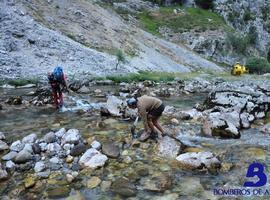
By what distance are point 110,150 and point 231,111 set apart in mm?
7498

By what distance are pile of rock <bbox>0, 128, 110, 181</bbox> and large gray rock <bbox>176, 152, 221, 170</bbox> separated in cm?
234

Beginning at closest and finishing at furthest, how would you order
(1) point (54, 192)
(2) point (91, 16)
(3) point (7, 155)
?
(1) point (54, 192) < (3) point (7, 155) < (2) point (91, 16)

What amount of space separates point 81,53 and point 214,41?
3894 cm

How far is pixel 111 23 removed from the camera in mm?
53656

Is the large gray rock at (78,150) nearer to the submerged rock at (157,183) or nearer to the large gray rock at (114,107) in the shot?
the submerged rock at (157,183)

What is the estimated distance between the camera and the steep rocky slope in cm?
3297

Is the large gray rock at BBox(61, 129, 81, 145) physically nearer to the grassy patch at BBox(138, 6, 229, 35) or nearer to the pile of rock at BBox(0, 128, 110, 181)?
the pile of rock at BBox(0, 128, 110, 181)

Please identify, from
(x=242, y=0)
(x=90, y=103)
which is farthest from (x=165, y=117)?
(x=242, y=0)

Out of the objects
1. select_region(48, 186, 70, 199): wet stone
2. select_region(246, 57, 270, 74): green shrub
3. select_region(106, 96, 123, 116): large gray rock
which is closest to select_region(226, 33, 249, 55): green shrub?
select_region(246, 57, 270, 74): green shrub

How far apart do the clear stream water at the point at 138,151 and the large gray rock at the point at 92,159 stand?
0.25 meters

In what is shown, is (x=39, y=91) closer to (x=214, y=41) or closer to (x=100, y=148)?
(x=100, y=148)

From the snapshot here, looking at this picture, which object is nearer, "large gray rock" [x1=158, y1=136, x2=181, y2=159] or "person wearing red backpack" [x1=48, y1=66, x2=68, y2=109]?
"large gray rock" [x1=158, y1=136, x2=181, y2=159]

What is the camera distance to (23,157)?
11.8m

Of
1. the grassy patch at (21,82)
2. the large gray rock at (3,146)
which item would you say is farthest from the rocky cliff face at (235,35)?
the large gray rock at (3,146)
